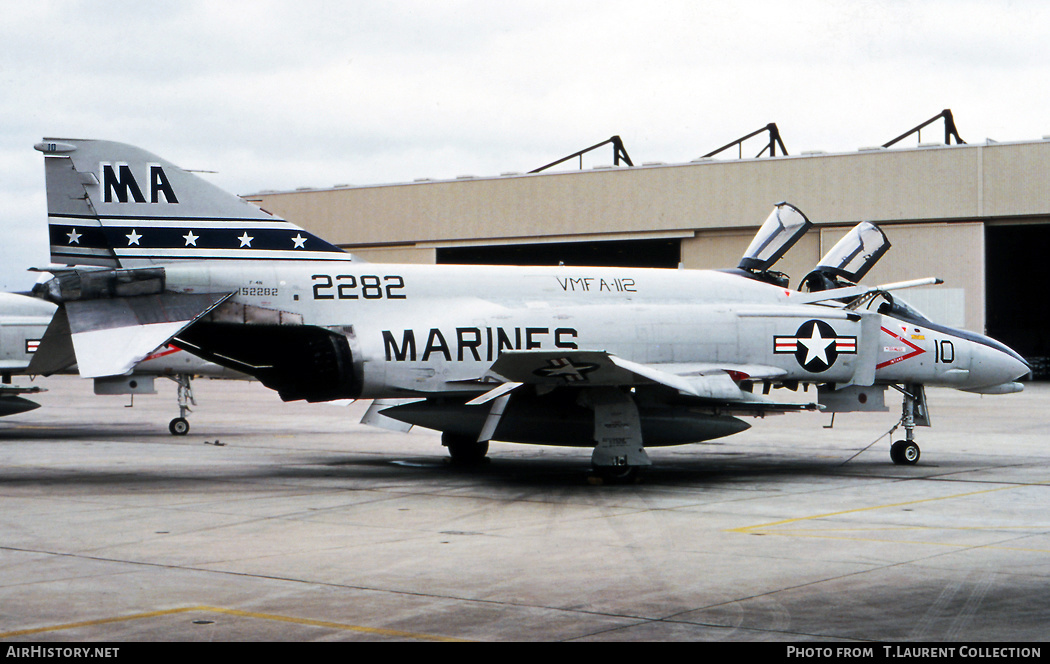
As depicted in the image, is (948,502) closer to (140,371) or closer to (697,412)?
(697,412)

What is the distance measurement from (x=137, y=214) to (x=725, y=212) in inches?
1158

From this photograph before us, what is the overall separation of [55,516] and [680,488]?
6669 mm

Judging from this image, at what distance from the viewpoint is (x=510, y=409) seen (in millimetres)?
13523

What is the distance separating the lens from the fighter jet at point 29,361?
20500mm

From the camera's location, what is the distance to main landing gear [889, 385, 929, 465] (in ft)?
50.1

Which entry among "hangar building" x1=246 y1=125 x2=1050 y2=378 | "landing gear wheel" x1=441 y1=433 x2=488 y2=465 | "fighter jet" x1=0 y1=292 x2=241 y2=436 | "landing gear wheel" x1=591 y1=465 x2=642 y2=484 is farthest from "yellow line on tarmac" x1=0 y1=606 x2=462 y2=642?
"hangar building" x1=246 y1=125 x2=1050 y2=378

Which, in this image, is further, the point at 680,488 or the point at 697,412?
the point at 697,412

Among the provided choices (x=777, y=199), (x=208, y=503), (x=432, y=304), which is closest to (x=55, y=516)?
(x=208, y=503)

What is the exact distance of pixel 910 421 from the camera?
50.4ft

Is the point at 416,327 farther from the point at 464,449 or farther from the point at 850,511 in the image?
the point at 850,511

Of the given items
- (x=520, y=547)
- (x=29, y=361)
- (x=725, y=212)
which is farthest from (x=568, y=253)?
(x=520, y=547)

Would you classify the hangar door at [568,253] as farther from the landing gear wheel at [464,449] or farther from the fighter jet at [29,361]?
the landing gear wheel at [464,449]

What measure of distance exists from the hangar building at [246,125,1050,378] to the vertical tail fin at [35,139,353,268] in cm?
2775

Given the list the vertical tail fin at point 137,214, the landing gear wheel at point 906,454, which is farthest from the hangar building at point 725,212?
the vertical tail fin at point 137,214
